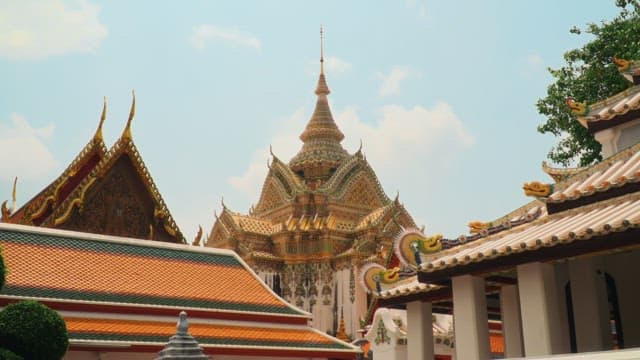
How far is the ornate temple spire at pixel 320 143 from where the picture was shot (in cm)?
4431

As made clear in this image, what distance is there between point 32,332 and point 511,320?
7.23m

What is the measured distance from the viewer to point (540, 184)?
8977 mm

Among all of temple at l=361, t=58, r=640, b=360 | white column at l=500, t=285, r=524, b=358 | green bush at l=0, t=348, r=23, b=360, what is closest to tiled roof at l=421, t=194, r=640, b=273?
temple at l=361, t=58, r=640, b=360

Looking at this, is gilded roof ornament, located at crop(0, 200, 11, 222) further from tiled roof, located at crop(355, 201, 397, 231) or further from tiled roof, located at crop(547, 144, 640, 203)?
tiled roof, located at crop(355, 201, 397, 231)

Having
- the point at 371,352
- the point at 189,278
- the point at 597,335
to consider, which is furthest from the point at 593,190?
the point at 189,278

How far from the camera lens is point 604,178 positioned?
8.71 m

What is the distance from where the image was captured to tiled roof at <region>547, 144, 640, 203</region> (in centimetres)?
821

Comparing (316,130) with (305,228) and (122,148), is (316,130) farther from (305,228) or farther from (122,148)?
(122,148)

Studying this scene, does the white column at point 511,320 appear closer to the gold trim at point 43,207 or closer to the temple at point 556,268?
the temple at point 556,268

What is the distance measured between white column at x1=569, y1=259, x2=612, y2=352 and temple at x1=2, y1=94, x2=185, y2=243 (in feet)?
42.2

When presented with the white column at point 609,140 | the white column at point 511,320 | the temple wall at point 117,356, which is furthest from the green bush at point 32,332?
the white column at point 609,140

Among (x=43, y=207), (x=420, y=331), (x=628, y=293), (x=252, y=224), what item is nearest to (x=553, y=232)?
(x=628, y=293)

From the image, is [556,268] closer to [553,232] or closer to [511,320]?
[553,232]

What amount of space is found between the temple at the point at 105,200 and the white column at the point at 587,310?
12876 millimetres
